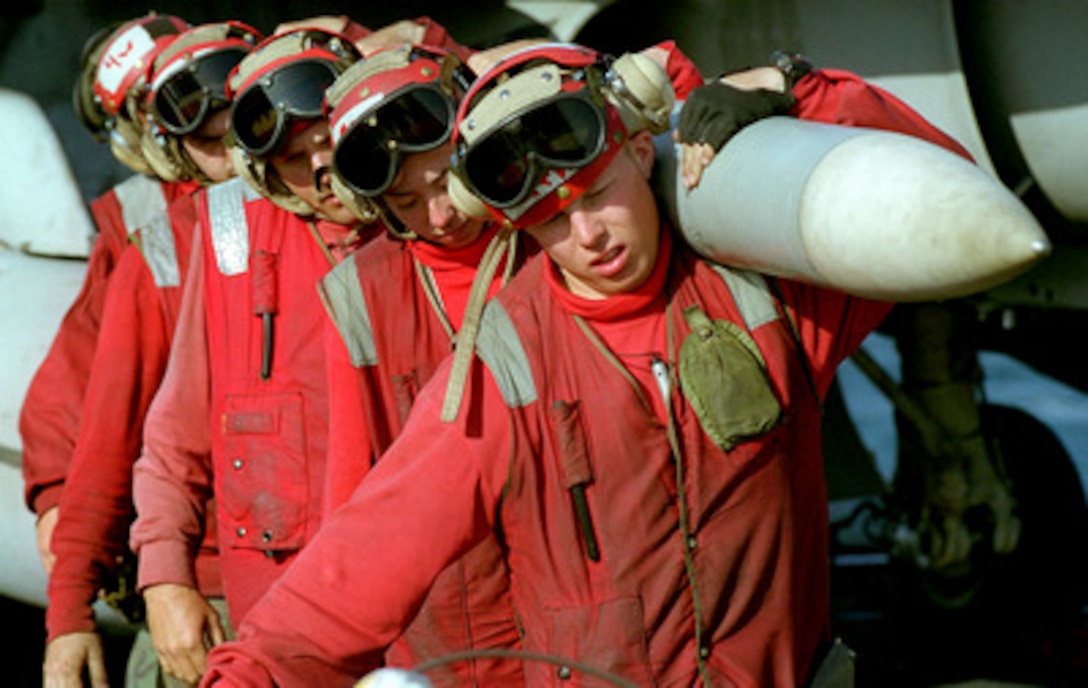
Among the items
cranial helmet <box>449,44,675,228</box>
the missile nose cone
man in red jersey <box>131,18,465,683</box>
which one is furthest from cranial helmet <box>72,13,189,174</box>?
the missile nose cone

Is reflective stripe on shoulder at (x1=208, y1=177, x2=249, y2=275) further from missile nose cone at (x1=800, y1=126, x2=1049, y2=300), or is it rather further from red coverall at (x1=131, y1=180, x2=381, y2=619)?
missile nose cone at (x1=800, y1=126, x2=1049, y2=300)

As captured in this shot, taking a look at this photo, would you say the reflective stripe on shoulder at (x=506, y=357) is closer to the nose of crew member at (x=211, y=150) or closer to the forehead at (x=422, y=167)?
the forehead at (x=422, y=167)

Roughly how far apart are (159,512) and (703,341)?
4.23 feet

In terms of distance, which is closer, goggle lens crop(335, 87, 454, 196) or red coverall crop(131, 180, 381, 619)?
goggle lens crop(335, 87, 454, 196)

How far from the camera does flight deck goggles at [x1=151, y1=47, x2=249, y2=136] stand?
362 centimetres

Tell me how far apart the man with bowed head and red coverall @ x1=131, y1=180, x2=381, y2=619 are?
2.67 ft

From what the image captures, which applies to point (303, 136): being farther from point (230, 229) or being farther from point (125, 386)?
point (125, 386)

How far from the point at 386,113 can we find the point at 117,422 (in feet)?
3.72

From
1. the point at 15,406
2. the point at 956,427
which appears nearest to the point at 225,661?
the point at 15,406

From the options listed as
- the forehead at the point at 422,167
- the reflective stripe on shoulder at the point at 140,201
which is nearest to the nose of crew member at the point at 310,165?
the forehead at the point at 422,167

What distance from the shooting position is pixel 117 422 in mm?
3584

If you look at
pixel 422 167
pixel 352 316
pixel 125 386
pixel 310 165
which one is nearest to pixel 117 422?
pixel 125 386

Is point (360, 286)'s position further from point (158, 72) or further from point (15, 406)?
point (15, 406)

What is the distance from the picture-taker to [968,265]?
184 centimetres
